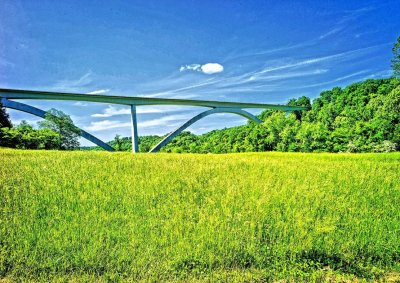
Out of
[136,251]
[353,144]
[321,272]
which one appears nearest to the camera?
[321,272]

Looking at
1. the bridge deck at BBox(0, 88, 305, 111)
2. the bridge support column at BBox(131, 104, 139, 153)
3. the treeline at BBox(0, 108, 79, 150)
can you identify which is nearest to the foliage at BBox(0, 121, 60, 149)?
the treeline at BBox(0, 108, 79, 150)

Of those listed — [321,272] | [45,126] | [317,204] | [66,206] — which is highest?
[45,126]

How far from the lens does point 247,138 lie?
51.3m

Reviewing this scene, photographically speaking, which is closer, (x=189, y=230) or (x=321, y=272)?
(x=321, y=272)

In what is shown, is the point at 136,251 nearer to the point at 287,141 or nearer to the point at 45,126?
the point at 287,141

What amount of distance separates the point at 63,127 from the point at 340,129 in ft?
184

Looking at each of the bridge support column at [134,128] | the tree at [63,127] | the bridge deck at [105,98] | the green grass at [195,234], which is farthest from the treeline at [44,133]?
the green grass at [195,234]

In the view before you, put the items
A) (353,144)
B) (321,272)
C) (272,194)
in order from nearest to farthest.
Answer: (321,272)
(272,194)
(353,144)

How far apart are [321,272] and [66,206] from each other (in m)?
5.23

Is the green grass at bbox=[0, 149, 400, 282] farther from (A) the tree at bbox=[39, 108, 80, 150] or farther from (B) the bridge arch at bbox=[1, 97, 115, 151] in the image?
(A) the tree at bbox=[39, 108, 80, 150]

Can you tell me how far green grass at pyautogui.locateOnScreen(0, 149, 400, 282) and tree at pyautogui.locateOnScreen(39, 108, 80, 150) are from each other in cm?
5457

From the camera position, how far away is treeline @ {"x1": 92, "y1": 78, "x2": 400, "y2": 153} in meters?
30.7

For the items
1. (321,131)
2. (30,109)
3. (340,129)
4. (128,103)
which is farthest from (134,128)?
(340,129)

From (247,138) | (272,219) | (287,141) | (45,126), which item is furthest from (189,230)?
(45,126)
